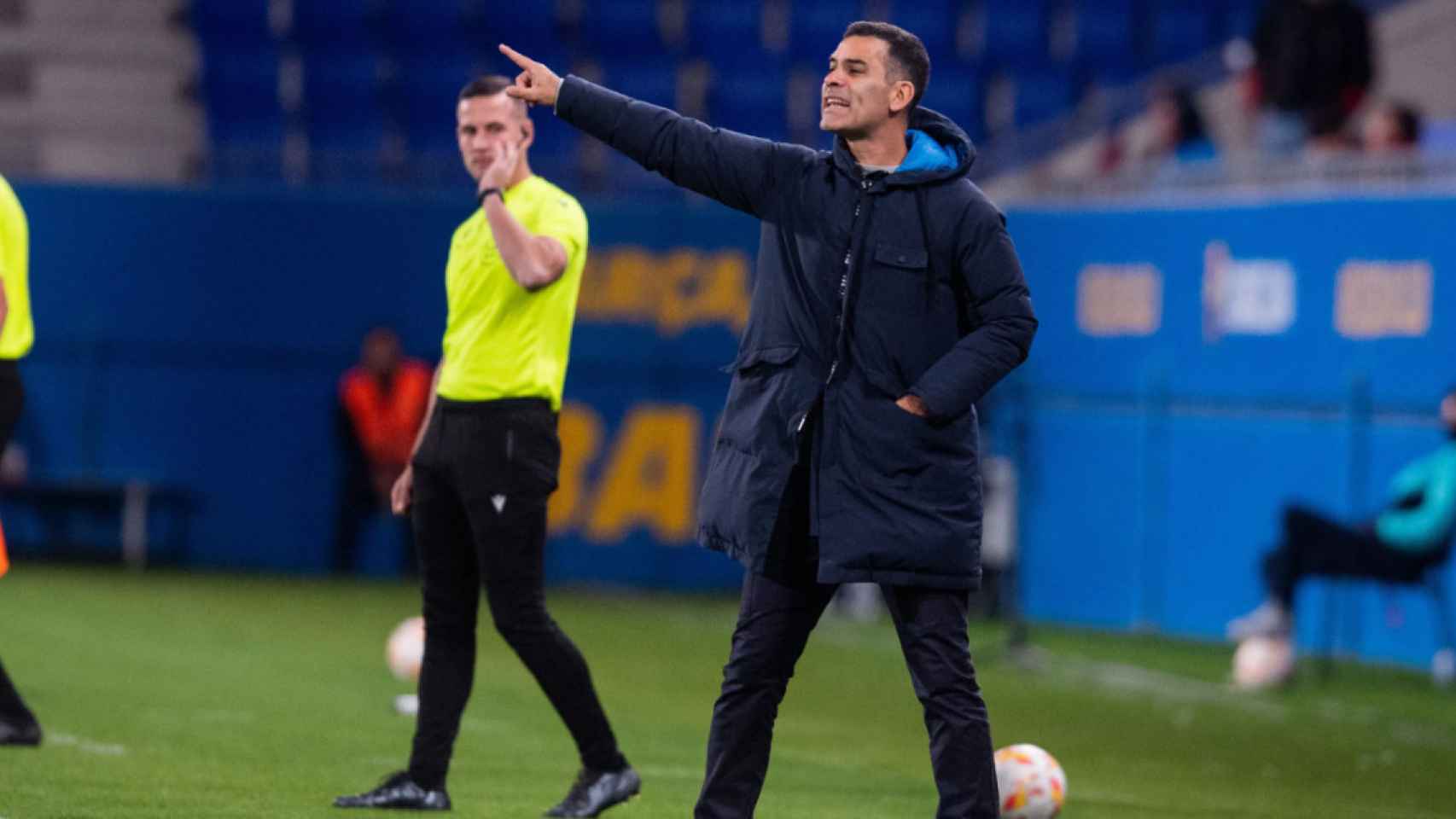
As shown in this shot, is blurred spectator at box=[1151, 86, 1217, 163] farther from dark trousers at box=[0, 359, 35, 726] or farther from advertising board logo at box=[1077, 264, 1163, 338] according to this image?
dark trousers at box=[0, 359, 35, 726]

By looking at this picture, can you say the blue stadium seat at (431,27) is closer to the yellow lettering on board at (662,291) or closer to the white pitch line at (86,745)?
the yellow lettering on board at (662,291)

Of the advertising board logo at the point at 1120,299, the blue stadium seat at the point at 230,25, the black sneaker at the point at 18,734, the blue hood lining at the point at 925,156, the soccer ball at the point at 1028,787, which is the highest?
the blue stadium seat at the point at 230,25

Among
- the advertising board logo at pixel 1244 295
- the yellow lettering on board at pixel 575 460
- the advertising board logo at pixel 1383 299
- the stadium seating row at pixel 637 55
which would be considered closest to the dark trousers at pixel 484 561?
the advertising board logo at pixel 1383 299

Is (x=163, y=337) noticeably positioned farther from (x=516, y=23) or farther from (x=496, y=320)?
(x=496, y=320)

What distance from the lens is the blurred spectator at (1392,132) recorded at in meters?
15.2

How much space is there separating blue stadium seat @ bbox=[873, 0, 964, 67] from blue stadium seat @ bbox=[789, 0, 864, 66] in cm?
40

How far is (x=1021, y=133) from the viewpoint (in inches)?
821

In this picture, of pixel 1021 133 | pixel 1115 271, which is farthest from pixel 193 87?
pixel 1115 271

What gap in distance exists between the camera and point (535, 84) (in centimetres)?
602

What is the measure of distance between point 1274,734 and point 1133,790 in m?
2.30

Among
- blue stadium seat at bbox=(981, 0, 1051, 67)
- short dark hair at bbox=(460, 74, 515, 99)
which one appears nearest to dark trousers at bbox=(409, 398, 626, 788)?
short dark hair at bbox=(460, 74, 515, 99)

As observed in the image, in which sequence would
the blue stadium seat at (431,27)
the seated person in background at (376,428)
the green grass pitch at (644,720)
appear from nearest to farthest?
the green grass pitch at (644,720) < the seated person in background at (376,428) < the blue stadium seat at (431,27)

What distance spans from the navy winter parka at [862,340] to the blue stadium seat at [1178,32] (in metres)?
16.7

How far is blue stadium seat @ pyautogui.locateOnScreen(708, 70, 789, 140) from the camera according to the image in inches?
838
